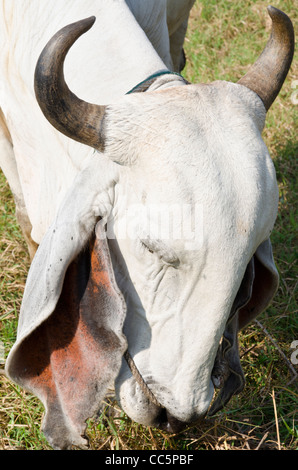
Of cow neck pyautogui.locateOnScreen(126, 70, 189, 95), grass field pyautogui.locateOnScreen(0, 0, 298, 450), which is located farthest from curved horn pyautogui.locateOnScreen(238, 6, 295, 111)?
grass field pyautogui.locateOnScreen(0, 0, 298, 450)

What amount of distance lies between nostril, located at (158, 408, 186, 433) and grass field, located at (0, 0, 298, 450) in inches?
22.5

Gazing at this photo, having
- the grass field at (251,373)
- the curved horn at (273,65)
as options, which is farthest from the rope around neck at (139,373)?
the grass field at (251,373)

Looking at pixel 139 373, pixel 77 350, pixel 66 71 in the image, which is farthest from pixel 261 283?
pixel 66 71

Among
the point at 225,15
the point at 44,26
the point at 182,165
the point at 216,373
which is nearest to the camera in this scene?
the point at 182,165

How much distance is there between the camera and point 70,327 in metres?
2.61

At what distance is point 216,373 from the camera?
255cm

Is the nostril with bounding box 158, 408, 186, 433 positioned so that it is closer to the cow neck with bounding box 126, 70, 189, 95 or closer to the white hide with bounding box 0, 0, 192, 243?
the white hide with bounding box 0, 0, 192, 243

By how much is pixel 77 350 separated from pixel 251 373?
1.36 metres

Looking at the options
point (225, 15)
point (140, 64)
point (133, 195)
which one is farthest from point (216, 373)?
point (225, 15)

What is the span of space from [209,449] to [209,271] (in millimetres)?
1269

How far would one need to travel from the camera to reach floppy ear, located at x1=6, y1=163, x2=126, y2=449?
8.08 feet

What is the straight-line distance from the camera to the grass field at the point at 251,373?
3213mm

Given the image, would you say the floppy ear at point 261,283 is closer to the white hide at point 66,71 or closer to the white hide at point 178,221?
the white hide at point 178,221

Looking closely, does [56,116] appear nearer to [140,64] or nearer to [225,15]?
[140,64]
